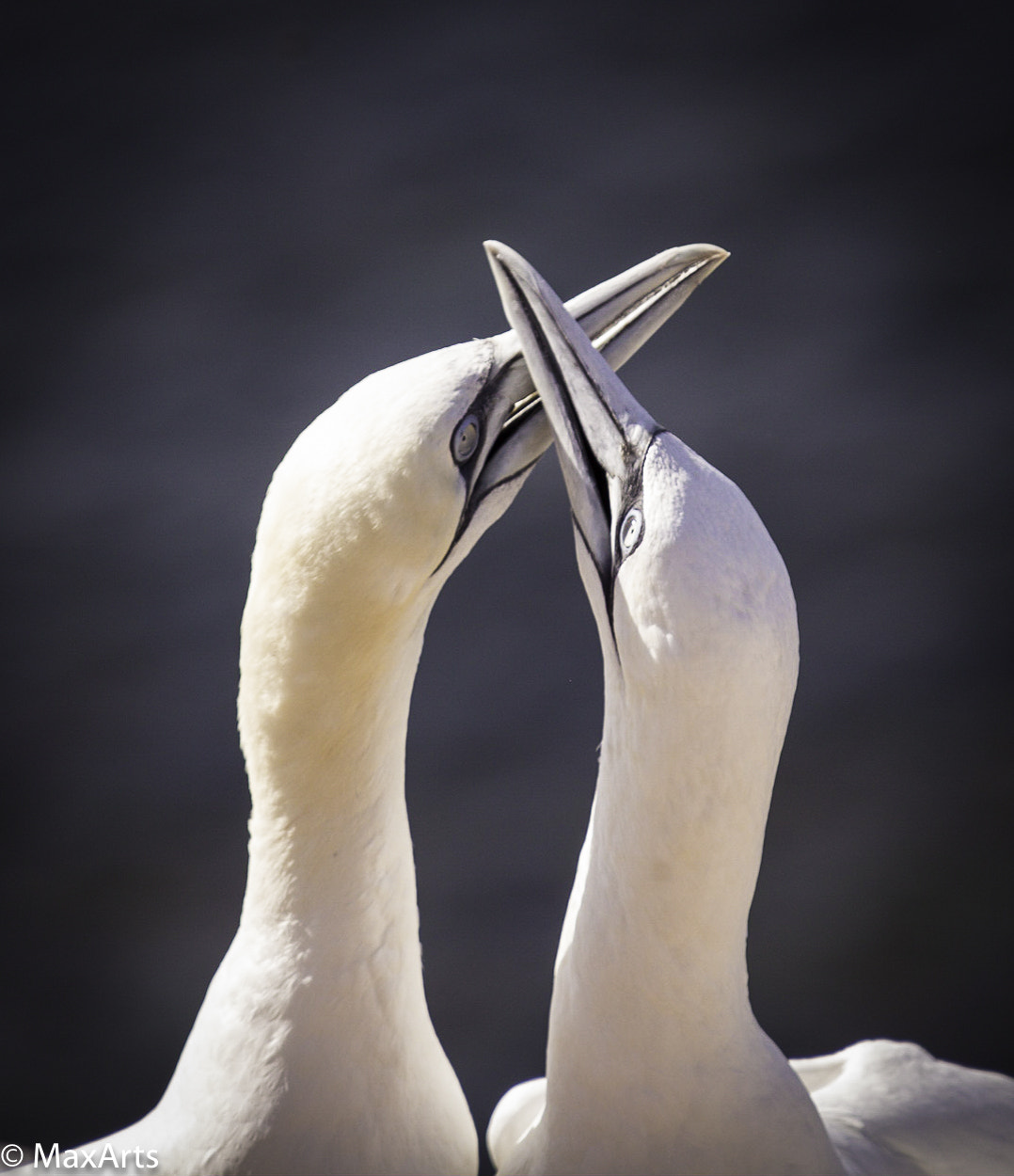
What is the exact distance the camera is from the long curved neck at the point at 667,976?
2285mm

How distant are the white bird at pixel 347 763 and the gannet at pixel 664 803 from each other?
211 millimetres

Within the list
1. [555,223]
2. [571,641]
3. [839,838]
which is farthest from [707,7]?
[839,838]

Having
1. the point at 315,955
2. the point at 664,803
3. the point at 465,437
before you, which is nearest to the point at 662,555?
the point at 664,803

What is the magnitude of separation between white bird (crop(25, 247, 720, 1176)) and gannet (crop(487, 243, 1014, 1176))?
0.21 metres

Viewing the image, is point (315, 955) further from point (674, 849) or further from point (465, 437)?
point (465, 437)

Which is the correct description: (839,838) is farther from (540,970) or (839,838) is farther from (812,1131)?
(812,1131)

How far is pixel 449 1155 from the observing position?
2.99 metres

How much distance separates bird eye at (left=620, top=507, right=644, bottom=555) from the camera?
2.27 meters

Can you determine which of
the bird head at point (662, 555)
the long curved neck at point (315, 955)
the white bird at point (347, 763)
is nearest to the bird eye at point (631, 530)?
the bird head at point (662, 555)

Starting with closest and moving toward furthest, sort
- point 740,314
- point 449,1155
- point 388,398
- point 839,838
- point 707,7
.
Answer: point 388,398 < point 449,1155 < point 839,838 < point 740,314 < point 707,7

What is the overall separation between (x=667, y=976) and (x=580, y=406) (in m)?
0.94

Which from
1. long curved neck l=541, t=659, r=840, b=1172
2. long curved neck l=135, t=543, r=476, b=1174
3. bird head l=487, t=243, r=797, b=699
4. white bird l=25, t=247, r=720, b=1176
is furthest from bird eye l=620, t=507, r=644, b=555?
long curved neck l=135, t=543, r=476, b=1174

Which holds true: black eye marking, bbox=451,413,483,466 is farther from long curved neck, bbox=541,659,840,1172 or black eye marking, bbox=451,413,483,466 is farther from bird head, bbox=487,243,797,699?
long curved neck, bbox=541,659,840,1172

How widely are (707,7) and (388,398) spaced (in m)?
4.28
